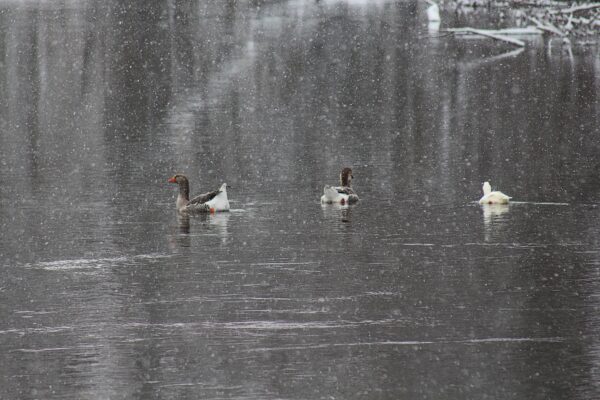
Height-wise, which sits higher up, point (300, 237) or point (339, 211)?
point (339, 211)

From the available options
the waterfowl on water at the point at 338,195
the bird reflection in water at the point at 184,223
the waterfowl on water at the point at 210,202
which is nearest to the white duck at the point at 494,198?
the waterfowl on water at the point at 338,195

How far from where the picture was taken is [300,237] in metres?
17.1

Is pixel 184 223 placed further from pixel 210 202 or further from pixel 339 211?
pixel 339 211

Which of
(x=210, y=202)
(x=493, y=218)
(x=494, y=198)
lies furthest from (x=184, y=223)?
(x=494, y=198)

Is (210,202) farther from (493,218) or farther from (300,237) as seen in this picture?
(493,218)

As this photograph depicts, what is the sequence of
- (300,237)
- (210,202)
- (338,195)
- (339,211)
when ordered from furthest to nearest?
(338,195), (339,211), (210,202), (300,237)

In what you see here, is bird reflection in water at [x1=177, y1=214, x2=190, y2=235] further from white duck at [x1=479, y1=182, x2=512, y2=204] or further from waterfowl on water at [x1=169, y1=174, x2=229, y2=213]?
white duck at [x1=479, y1=182, x2=512, y2=204]

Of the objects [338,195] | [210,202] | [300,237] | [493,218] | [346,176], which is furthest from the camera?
[346,176]

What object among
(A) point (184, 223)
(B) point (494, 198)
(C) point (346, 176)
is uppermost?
(C) point (346, 176)

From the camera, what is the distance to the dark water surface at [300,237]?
10742 mm

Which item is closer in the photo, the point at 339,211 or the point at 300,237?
the point at 300,237

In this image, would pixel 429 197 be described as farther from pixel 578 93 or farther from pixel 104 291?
pixel 578 93

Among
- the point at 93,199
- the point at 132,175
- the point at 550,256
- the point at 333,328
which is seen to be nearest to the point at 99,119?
the point at 132,175

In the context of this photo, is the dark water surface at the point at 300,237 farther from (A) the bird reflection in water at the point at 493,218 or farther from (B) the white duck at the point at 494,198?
(B) the white duck at the point at 494,198
